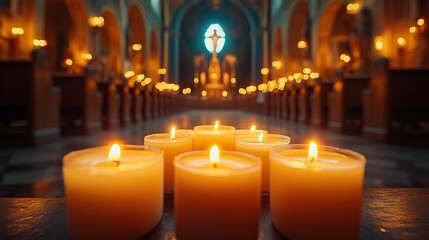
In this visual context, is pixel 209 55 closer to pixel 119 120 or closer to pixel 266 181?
pixel 119 120

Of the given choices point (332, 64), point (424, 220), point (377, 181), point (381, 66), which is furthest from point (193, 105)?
point (424, 220)

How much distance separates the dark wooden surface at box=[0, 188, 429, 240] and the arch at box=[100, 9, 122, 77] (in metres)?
12.8

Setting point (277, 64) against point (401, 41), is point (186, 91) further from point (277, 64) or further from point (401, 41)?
point (401, 41)

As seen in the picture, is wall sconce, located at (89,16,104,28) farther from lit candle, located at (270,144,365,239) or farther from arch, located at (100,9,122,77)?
lit candle, located at (270,144,365,239)

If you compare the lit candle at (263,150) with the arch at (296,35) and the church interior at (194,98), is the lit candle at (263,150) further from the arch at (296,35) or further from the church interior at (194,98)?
the arch at (296,35)

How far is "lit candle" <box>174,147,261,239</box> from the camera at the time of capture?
0.46 meters

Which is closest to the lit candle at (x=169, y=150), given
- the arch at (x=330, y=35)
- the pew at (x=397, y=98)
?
the pew at (x=397, y=98)

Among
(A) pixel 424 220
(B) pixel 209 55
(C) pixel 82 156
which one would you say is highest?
(B) pixel 209 55

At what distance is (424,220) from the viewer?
0.58 meters

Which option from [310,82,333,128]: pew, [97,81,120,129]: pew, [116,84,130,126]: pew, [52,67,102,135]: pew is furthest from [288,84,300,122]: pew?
[52,67,102,135]: pew

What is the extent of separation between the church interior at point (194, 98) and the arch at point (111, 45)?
5 cm

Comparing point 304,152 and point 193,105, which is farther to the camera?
point 193,105

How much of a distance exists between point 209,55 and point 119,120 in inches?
738

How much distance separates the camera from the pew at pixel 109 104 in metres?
6.47
